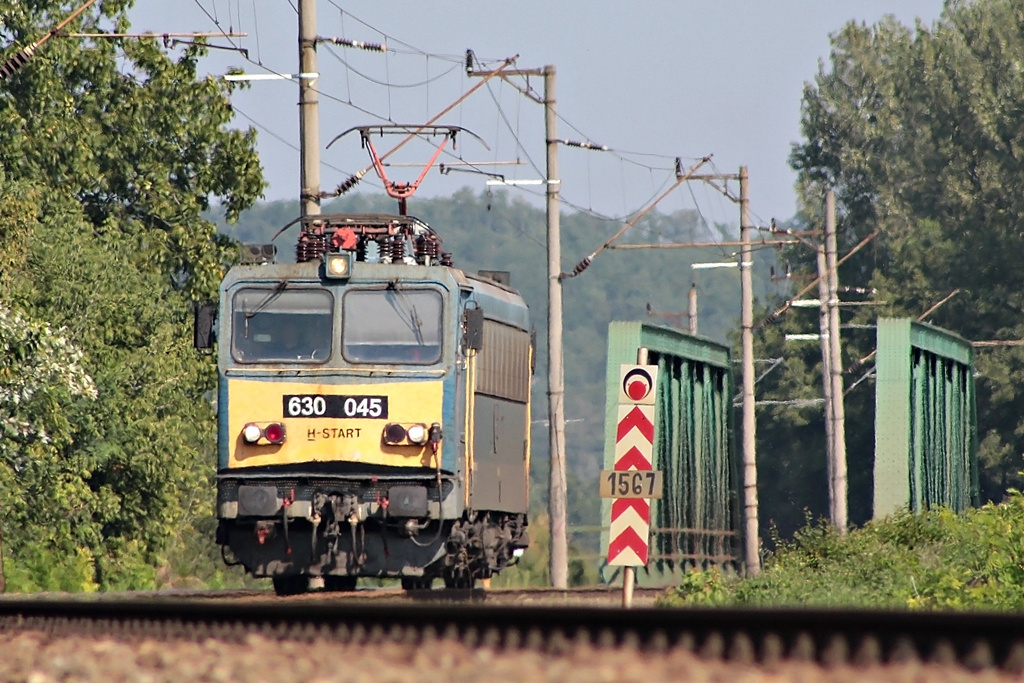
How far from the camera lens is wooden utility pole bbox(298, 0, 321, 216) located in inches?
883

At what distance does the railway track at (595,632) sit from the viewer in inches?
225

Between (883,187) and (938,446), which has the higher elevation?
(883,187)

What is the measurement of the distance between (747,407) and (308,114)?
14731mm

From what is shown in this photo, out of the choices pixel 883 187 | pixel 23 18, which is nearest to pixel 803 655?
pixel 23 18

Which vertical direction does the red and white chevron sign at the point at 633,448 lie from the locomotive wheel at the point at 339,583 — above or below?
above

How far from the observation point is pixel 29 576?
24.0m

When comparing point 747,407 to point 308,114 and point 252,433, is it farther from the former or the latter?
point 252,433

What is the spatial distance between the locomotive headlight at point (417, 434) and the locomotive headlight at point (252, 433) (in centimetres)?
143

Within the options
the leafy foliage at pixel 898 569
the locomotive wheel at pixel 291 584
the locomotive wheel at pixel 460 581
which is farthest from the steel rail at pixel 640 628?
the locomotive wheel at pixel 460 581

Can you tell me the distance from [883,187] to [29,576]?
59.2 m

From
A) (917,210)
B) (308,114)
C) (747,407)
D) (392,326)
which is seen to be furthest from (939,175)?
(392,326)

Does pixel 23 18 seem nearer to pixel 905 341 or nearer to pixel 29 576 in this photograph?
pixel 29 576

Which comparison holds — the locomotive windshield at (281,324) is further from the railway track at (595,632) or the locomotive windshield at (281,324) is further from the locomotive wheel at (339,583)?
the railway track at (595,632)

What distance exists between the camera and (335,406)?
55.0 ft
